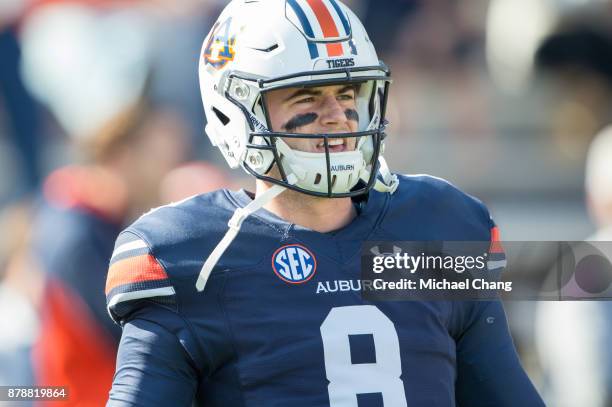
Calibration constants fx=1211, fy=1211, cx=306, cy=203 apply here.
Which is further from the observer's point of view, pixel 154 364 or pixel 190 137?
pixel 190 137

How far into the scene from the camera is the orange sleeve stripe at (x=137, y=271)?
7.89 ft

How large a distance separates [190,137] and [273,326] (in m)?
2.81

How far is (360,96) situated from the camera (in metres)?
2.64

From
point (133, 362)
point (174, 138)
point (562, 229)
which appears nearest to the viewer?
point (133, 362)

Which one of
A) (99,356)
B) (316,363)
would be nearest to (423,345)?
(316,363)

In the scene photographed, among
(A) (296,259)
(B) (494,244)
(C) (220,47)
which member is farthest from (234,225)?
(B) (494,244)

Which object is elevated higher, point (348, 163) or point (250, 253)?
point (348, 163)

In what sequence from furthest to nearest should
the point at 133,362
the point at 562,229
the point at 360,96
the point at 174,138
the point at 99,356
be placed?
the point at 562,229 → the point at 174,138 → the point at 99,356 → the point at 360,96 → the point at 133,362

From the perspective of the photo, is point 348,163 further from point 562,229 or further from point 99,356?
point 562,229

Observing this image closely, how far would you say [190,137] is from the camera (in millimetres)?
5129

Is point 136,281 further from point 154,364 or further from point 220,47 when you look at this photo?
point 220,47

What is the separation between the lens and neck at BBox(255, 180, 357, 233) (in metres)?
2.57

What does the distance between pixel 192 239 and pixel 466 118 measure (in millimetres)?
3518

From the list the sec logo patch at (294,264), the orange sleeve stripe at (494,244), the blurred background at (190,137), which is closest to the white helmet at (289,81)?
the sec logo patch at (294,264)
